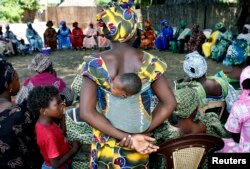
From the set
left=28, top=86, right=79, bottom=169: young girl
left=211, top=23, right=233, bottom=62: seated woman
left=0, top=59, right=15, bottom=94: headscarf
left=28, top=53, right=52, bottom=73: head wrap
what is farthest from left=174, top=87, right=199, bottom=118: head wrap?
left=211, top=23, right=233, bottom=62: seated woman

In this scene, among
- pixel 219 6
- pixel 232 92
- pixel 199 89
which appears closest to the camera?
pixel 199 89

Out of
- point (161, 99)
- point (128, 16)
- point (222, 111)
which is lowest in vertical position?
point (222, 111)

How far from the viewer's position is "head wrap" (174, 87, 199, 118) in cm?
252

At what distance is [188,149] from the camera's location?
2191 millimetres

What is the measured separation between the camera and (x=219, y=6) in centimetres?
1346

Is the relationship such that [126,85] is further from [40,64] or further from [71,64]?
[71,64]

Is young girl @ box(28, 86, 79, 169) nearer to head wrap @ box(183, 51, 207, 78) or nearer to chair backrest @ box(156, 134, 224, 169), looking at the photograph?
chair backrest @ box(156, 134, 224, 169)

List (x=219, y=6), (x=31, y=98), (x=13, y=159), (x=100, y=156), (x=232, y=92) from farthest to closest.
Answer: (x=219, y=6), (x=232, y=92), (x=31, y=98), (x=13, y=159), (x=100, y=156)

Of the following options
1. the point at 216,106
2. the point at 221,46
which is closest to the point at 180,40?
the point at 221,46

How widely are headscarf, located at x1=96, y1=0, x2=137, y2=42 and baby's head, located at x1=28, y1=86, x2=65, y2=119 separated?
2.43ft

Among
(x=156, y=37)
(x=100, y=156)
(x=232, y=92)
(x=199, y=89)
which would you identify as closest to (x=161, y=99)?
(x=100, y=156)

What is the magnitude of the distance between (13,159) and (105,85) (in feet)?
2.65

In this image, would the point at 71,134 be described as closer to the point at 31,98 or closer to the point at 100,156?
the point at 31,98

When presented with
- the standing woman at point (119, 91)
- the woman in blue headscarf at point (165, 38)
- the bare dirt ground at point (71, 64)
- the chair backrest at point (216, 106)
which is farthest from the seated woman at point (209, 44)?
the standing woman at point (119, 91)
